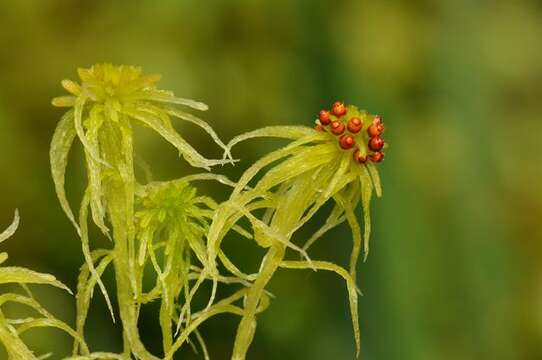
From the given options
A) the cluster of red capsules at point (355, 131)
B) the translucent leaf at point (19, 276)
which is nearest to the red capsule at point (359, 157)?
the cluster of red capsules at point (355, 131)

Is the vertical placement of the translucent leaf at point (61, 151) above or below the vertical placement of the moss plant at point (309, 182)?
above

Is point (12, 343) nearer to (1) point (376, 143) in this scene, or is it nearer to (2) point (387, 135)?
(1) point (376, 143)

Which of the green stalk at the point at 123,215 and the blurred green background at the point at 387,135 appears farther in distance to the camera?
the blurred green background at the point at 387,135

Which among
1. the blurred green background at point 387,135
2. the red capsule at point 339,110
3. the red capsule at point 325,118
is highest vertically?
the red capsule at point 339,110

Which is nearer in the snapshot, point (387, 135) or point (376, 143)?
point (376, 143)

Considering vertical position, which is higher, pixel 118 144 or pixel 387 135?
pixel 118 144

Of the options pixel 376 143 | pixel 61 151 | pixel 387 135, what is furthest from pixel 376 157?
pixel 387 135

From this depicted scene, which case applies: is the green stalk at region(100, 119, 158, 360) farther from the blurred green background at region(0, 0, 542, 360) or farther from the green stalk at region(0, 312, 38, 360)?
the blurred green background at region(0, 0, 542, 360)

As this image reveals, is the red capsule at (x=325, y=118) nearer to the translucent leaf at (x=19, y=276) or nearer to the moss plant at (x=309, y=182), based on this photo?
the moss plant at (x=309, y=182)
